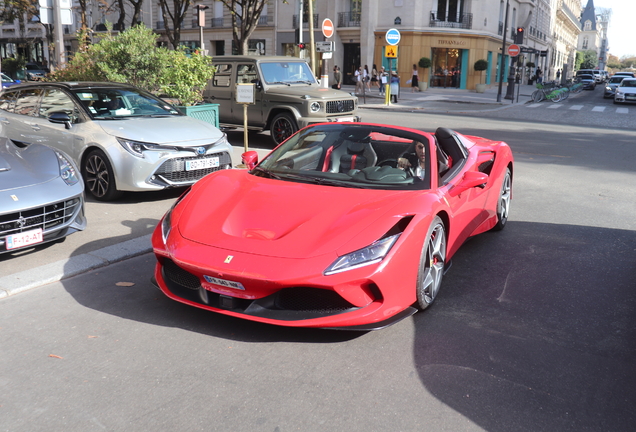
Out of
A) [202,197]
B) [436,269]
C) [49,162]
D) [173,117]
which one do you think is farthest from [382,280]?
[173,117]

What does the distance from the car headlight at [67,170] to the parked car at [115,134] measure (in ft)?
4.25

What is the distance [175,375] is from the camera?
3.29m

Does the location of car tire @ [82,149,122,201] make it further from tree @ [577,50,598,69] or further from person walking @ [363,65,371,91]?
tree @ [577,50,598,69]

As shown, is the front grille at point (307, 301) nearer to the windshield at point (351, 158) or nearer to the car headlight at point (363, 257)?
the car headlight at point (363, 257)

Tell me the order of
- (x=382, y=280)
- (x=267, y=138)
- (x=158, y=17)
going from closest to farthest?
(x=382, y=280) → (x=267, y=138) → (x=158, y=17)

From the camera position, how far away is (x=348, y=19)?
145 ft

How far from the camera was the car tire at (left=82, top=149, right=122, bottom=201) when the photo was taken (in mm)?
7242

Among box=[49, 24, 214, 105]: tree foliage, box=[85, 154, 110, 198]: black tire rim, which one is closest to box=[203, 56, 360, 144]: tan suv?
box=[49, 24, 214, 105]: tree foliage

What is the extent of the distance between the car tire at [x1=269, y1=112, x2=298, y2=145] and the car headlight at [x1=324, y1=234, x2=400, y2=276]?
8.94 metres

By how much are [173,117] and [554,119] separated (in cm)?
1792

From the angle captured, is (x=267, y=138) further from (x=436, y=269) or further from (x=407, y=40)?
(x=407, y=40)

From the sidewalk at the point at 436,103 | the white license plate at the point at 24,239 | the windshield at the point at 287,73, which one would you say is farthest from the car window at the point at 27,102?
the sidewalk at the point at 436,103

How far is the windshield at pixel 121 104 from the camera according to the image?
780cm

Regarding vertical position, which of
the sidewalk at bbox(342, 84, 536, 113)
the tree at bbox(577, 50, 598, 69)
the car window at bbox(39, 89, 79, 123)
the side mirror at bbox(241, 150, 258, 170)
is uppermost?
the tree at bbox(577, 50, 598, 69)
